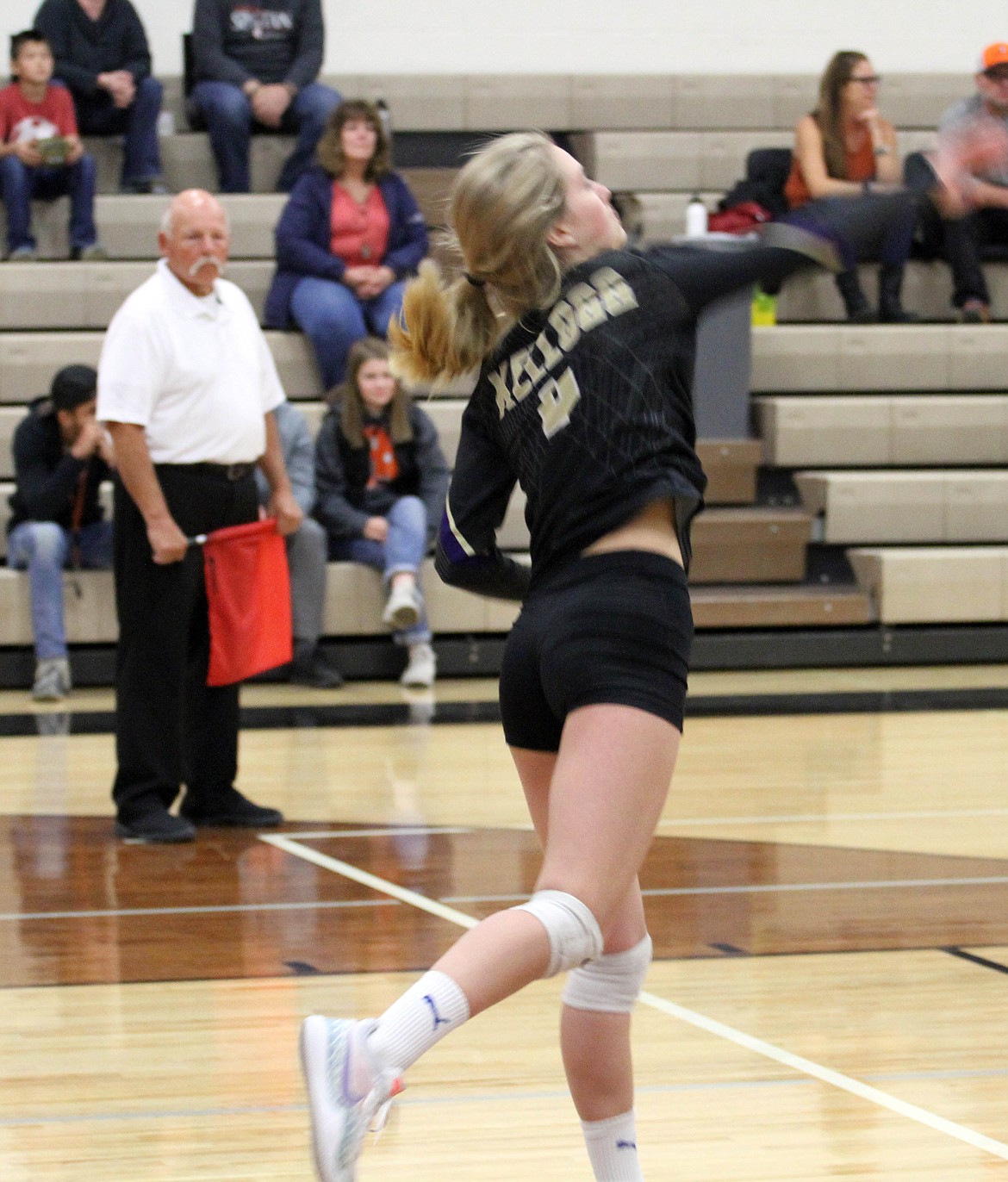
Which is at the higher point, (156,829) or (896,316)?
(896,316)

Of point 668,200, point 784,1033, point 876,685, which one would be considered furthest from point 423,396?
point 784,1033

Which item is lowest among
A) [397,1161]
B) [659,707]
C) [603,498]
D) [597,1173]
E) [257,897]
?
[257,897]

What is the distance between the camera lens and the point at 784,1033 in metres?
3.19

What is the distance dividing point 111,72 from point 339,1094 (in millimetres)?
8202

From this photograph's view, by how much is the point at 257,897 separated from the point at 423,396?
484 centimetres

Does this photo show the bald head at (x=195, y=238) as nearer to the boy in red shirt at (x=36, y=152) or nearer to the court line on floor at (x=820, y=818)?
the court line on floor at (x=820, y=818)

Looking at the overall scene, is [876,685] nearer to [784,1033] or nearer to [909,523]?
[909,523]

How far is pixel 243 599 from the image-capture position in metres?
4.95

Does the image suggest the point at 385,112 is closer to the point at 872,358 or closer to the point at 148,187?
the point at 148,187

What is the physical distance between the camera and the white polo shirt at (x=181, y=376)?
4.70 meters

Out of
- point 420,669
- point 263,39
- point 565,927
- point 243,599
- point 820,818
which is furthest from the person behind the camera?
point 263,39

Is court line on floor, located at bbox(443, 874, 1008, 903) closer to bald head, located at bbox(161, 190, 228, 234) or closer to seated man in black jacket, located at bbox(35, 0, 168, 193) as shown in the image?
bald head, located at bbox(161, 190, 228, 234)

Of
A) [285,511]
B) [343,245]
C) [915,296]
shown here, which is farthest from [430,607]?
[915,296]

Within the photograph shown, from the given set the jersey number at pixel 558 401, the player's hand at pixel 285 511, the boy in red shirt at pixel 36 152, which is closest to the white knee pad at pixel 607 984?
the jersey number at pixel 558 401
